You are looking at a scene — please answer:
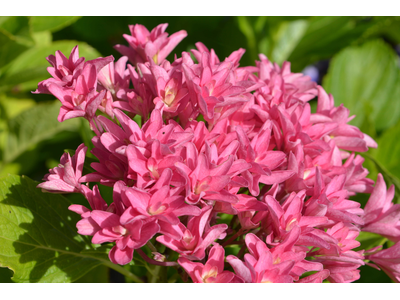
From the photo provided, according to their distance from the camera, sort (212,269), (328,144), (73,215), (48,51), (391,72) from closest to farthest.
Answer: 1. (212,269)
2. (328,144)
3. (73,215)
4. (48,51)
5. (391,72)

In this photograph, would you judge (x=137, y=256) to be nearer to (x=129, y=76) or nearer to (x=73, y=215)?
(x=73, y=215)

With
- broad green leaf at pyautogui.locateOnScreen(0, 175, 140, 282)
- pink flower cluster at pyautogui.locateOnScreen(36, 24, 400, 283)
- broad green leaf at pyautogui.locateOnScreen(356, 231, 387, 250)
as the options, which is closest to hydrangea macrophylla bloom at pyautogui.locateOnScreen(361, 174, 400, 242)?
pink flower cluster at pyautogui.locateOnScreen(36, 24, 400, 283)

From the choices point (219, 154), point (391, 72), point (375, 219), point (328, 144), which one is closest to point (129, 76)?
point (219, 154)

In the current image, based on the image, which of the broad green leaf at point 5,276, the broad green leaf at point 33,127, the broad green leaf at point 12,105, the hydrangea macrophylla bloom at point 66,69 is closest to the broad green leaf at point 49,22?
the broad green leaf at point 33,127

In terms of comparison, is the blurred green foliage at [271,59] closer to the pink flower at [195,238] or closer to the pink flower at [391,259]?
the pink flower at [391,259]

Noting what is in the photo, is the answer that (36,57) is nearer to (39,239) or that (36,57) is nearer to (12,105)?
(12,105)

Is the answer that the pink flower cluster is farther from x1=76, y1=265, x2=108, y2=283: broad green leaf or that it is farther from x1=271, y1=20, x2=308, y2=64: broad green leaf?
x1=271, y1=20, x2=308, y2=64: broad green leaf

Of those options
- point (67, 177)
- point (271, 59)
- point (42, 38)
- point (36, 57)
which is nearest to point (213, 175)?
point (67, 177)
